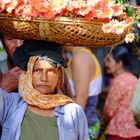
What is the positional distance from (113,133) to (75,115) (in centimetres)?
251

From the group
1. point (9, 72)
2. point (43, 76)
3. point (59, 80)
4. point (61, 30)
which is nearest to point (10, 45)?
point (9, 72)

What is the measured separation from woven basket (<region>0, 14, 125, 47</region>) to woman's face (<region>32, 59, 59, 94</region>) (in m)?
0.23

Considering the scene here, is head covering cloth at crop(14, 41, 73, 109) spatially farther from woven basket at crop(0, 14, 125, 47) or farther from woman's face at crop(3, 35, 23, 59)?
woman's face at crop(3, 35, 23, 59)

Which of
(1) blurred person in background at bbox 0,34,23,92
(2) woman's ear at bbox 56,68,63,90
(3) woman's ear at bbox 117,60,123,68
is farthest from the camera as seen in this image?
(3) woman's ear at bbox 117,60,123,68

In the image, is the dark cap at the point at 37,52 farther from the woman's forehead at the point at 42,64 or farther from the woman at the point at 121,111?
the woman at the point at 121,111

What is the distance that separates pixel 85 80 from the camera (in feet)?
22.1

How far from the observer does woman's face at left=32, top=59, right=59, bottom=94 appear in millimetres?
4566

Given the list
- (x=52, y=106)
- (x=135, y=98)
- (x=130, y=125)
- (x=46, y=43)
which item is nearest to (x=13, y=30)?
(x=46, y=43)

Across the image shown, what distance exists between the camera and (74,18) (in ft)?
14.2

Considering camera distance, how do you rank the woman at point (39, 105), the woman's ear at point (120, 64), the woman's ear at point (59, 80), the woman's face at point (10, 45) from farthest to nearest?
the woman's ear at point (120, 64), the woman's face at point (10, 45), the woman's ear at point (59, 80), the woman at point (39, 105)

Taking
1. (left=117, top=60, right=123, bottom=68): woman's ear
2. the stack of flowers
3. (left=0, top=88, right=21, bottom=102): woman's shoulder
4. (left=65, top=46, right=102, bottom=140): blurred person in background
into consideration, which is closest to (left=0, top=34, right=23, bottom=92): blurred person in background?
(left=0, top=88, right=21, bottom=102): woman's shoulder

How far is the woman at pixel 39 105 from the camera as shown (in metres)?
4.49

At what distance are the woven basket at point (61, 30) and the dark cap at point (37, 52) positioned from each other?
152 millimetres

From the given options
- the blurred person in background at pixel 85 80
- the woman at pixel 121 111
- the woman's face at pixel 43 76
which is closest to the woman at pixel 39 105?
the woman's face at pixel 43 76
